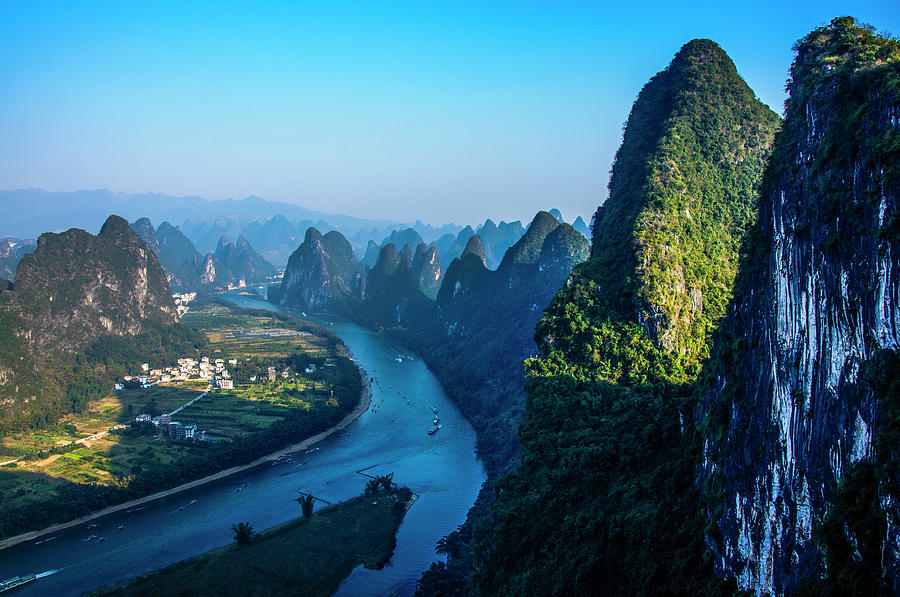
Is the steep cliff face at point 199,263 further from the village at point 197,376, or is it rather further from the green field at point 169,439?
the village at point 197,376

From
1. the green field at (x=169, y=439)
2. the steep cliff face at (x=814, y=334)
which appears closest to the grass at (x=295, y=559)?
the green field at (x=169, y=439)

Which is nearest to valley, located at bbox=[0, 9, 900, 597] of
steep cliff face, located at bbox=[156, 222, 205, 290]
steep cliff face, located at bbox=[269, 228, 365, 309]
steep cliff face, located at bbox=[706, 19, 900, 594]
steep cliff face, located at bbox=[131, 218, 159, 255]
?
steep cliff face, located at bbox=[706, 19, 900, 594]

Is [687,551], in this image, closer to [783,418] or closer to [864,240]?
[783,418]

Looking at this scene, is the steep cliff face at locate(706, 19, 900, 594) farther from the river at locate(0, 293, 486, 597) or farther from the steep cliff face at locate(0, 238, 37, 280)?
the steep cliff face at locate(0, 238, 37, 280)

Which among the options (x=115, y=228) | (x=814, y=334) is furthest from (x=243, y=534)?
(x=115, y=228)

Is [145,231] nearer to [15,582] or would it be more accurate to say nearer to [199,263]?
[199,263]

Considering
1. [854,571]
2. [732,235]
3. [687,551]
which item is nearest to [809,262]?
[854,571]

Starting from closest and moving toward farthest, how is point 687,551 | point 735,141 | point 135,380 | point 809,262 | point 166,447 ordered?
point 809,262, point 687,551, point 735,141, point 166,447, point 135,380

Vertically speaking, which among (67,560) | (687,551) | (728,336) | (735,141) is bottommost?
(67,560)
